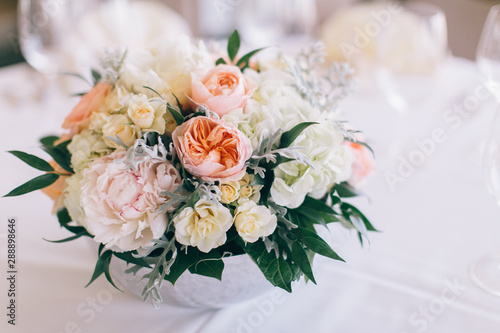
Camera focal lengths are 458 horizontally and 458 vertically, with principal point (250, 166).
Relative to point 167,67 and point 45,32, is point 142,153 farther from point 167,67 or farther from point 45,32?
point 45,32

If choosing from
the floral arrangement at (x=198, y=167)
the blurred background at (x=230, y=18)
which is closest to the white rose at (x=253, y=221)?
the floral arrangement at (x=198, y=167)

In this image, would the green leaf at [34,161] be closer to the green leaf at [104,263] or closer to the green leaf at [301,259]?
the green leaf at [104,263]

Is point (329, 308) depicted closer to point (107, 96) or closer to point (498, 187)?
point (498, 187)

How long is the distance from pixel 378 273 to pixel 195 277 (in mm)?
311

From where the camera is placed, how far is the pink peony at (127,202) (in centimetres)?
49

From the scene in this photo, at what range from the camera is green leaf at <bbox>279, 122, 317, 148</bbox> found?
0.51 m

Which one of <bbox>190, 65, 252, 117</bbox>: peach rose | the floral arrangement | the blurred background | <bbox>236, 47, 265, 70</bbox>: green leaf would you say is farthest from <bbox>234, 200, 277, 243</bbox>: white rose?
the blurred background

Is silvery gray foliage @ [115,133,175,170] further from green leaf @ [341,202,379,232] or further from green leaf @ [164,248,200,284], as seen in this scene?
green leaf @ [341,202,379,232]

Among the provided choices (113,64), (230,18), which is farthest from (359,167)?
(230,18)

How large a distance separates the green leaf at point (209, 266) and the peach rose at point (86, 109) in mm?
231

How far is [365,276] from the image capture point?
705mm

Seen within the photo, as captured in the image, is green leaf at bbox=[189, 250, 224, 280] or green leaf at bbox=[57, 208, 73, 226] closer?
green leaf at bbox=[189, 250, 224, 280]

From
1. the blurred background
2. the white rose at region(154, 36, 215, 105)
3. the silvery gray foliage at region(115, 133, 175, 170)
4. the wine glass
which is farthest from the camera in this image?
the blurred background

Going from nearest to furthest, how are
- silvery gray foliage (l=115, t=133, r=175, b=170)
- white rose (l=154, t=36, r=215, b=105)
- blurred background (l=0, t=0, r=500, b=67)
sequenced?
silvery gray foliage (l=115, t=133, r=175, b=170)
white rose (l=154, t=36, r=215, b=105)
blurred background (l=0, t=0, r=500, b=67)
